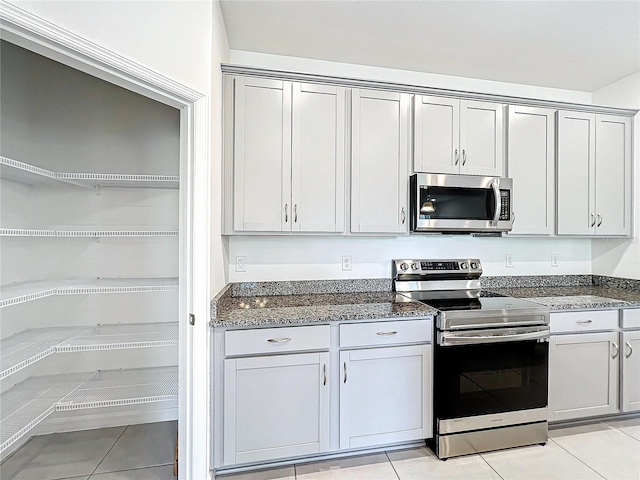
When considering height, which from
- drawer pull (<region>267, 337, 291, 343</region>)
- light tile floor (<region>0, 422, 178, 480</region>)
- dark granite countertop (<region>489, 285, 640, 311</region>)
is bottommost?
light tile floor (<region>0, 422, 178, 480</region>)

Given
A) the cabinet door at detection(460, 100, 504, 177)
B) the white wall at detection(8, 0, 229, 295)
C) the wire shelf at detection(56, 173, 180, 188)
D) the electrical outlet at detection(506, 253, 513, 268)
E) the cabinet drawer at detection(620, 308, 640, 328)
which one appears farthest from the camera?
the electrical outlet at detection(506, 253, 513, 268)

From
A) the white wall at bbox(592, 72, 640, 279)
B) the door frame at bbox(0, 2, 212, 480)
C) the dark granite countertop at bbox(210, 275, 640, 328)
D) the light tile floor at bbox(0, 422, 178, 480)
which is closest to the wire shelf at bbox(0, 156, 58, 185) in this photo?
the door frame at bbox(0, 2, 212, 480)

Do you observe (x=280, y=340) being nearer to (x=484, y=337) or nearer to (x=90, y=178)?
(x=484, y=337)

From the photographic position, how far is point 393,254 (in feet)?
8.80

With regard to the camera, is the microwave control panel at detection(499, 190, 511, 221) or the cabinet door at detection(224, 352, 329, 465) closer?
the cabinet door at detection(224, 352, 329, 465)

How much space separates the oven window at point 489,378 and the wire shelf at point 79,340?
1665 mm

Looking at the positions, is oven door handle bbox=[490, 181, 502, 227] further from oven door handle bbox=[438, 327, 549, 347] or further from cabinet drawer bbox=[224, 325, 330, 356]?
cabinet drawer bbox=[224, 325, 330, 356]

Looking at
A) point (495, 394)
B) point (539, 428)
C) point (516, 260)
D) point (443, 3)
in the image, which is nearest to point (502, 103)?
point (443, 3)

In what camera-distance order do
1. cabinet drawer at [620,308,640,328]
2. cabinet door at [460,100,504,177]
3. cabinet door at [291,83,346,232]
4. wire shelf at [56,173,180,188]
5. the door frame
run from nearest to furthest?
the door frame < wire shelf at [56,173,180,188] < cabinet door at [291,83,346,232] < cabinet drawer at [620,308,640,328] < cabinet door at [460,100,504,177]

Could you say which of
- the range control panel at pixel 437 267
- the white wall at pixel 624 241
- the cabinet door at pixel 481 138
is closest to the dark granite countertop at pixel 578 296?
the white wall at pixel 624 241

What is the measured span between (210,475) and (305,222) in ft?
4.94

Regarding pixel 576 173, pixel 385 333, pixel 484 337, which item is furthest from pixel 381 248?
pixel 576 173

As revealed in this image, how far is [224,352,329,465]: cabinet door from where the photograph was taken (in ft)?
5.85

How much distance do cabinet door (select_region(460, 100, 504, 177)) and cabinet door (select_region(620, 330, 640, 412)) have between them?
1.44 meters
